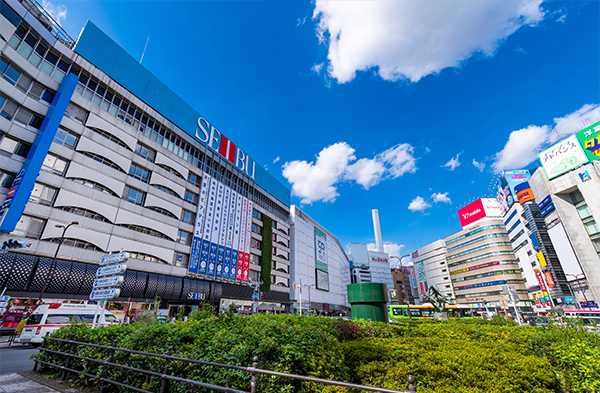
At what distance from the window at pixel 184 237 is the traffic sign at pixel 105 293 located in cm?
2809

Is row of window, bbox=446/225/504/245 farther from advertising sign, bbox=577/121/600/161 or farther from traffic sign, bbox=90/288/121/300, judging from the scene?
traffic sign, bbox=90/288/121/300

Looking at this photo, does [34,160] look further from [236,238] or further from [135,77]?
[236,238]

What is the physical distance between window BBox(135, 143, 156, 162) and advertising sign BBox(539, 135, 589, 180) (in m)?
72.0

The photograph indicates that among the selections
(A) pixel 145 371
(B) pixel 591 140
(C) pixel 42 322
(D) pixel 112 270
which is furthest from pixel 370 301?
(B) pixel 591 140

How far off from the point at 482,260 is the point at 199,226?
88.2 metres

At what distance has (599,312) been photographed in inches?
1181

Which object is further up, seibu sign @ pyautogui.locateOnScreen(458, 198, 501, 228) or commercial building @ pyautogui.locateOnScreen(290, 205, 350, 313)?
seibu sign @ pyautogui.locateOnScreen(458, 198, 501, 228)

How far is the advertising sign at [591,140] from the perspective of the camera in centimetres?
4522

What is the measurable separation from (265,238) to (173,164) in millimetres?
25236

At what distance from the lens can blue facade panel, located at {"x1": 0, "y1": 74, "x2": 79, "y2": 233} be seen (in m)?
21.7

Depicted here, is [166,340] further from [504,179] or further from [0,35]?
[504,179]

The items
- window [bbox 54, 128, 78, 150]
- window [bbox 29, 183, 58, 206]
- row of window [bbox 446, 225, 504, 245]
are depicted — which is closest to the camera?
window [bbox 29, 183, 58, 206]

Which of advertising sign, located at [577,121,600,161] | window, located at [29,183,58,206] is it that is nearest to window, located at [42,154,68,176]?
window, located at [29,183,58,206]

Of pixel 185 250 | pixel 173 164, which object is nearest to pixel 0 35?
pixel 173 164
